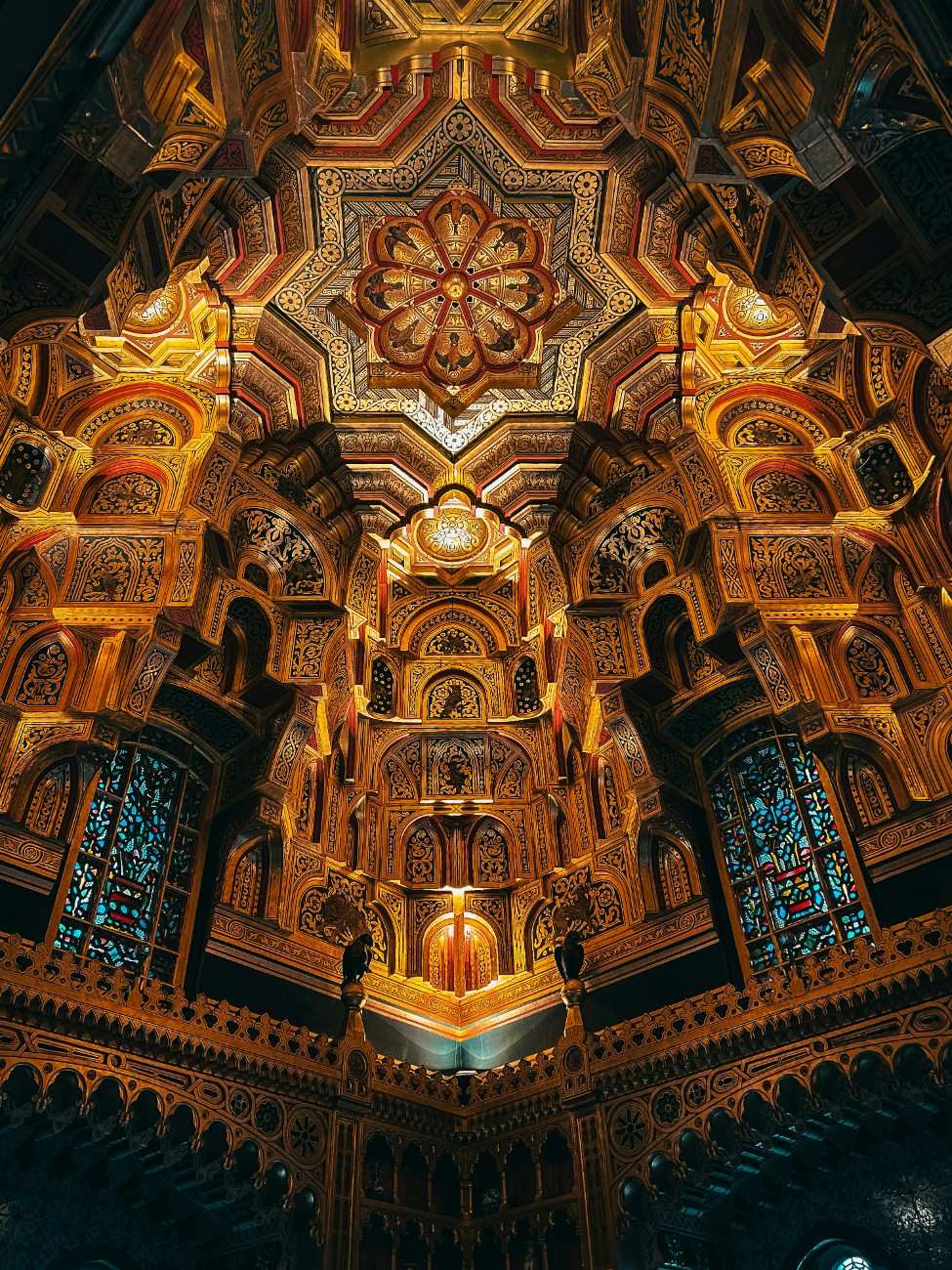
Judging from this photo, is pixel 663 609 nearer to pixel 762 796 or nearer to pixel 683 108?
pixel 762 796

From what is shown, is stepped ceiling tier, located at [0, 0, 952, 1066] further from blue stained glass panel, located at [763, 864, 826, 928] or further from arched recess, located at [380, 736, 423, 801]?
blue stained glass panel, located at [763, 864, 826, 928]

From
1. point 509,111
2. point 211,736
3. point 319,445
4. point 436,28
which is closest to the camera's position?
point 436,28

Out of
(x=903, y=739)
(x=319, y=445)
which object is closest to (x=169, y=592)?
(x=319, y=445)

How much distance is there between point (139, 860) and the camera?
11.9 metres

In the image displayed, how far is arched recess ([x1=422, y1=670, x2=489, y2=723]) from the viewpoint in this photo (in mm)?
15844

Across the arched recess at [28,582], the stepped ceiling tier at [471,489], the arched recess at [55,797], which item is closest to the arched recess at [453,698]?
the stepped ceiling tier at [471,489]

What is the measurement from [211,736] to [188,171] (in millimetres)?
6885

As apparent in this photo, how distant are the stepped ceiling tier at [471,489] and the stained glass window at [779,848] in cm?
21

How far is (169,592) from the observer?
11617 mm

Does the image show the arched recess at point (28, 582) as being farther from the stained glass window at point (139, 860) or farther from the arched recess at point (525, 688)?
the arched recess at point (525, 688)

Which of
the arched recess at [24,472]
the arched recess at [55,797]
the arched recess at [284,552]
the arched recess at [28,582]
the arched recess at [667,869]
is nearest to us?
the arched recess at [24,472]

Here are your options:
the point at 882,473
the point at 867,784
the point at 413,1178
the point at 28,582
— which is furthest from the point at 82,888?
the point at 882,473

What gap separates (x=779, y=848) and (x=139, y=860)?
7410mm

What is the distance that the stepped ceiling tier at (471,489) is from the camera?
1006 centimetres
